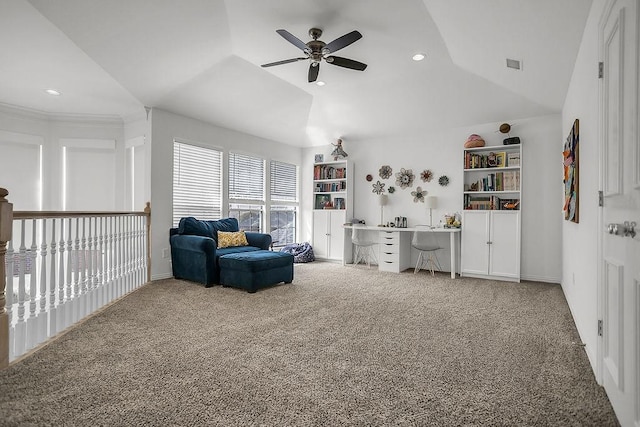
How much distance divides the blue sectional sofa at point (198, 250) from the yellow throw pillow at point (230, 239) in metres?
0.08

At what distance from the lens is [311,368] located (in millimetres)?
2234

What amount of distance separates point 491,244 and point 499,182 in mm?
985

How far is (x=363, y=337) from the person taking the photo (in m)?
2.80

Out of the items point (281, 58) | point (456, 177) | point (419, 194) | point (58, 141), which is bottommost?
point (419, 194)

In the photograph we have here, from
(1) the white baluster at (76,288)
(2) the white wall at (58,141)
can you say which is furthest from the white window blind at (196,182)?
(1) the white baluster at (76,288)

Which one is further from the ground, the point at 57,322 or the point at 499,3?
the point at 499,3

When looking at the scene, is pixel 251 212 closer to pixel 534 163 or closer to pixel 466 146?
pixel 466 146

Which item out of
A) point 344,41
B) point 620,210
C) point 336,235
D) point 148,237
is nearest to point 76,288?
point 148,237

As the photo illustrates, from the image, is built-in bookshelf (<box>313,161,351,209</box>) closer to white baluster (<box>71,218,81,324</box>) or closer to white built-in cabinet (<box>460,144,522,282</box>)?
white built-in cabinet (<box>460,144,522,282</box>)

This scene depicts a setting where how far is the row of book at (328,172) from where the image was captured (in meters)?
7.14

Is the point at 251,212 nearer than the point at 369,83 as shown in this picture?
No

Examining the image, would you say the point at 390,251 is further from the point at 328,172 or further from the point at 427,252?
the point at 328,172

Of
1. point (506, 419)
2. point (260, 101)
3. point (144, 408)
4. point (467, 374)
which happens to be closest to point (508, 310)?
point (467, 374)

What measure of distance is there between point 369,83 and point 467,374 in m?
4.23
